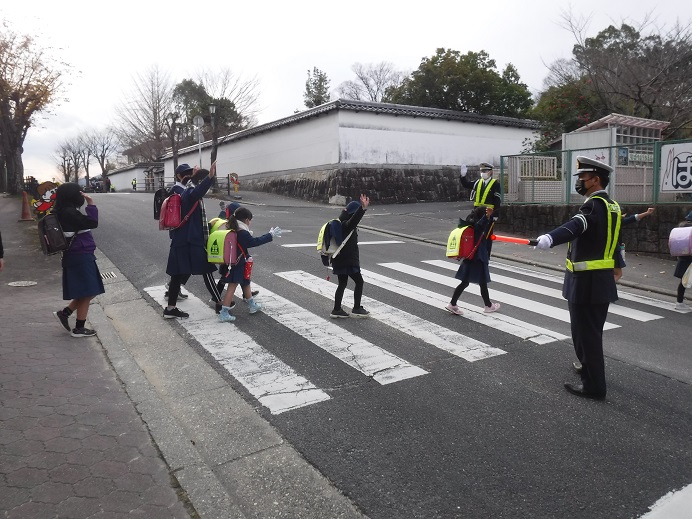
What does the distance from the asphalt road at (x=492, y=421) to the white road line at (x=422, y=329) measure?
0.16 ft

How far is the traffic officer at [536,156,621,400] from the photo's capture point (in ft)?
14.2

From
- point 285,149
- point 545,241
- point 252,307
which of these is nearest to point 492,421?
point 545,241

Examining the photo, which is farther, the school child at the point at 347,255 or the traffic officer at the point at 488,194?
the traffic officer at the point at 488,194

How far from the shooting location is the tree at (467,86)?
32.2m

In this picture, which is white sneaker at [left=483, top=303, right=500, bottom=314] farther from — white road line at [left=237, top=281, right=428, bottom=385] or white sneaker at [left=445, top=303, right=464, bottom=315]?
white road line at [left=237, top=281, right=428, bottom=385]

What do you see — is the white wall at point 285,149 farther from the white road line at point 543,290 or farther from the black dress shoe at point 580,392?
the black dress shoe at point 580,392

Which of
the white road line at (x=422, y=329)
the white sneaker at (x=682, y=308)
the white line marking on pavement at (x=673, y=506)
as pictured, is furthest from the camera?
the white sneaker at (x=682, y=308)

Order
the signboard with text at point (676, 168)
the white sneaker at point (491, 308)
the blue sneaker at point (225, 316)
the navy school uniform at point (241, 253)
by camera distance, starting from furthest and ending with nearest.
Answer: the signboard with text at point (676, 168) < the white sneaker at point (491, 308) < the blue sneaker at point (225, 316) < the navy school uniform at point (241, 253)

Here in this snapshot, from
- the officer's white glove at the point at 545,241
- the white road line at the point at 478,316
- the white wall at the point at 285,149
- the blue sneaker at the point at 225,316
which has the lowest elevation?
the white road line at the point at 478,316

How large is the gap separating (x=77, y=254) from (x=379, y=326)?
11.7 feet

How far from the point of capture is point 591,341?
442 cm

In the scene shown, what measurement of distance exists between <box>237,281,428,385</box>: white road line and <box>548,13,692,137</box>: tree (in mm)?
18035

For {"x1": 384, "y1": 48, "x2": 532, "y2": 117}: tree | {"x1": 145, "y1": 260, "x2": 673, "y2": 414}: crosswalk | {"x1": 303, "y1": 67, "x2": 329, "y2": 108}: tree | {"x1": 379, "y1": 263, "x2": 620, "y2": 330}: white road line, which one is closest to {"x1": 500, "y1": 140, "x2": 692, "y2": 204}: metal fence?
{"x1": 145, "y1": 260, "x2": 673, "y2": 414}: crosswalk

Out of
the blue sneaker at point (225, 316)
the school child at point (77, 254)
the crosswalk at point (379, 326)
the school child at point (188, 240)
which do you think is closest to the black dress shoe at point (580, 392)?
the crosswalk at point (379, 326)
